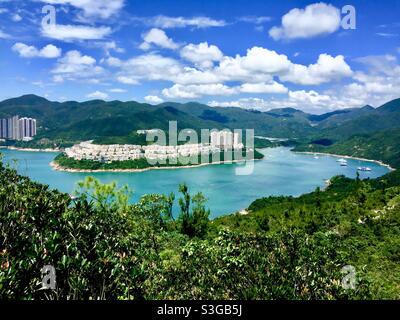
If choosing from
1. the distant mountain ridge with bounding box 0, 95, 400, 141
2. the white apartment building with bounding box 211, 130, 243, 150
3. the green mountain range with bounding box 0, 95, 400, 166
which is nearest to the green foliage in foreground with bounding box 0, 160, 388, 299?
the green mountain range with bounding box 0, 95, 400, 166

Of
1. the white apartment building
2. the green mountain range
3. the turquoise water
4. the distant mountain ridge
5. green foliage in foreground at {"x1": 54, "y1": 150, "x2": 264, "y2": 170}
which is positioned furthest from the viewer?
the distant mountain ridge

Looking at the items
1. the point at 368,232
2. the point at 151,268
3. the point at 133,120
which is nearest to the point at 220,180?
the point at 368,232

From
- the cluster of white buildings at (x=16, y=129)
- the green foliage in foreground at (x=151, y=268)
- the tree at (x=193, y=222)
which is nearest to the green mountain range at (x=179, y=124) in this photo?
the cluster of white buildings at (x=16, y=129)

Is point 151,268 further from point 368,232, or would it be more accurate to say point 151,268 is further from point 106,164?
point 106,164

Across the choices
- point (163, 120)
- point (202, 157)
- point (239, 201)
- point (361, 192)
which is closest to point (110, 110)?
point (163, 120)

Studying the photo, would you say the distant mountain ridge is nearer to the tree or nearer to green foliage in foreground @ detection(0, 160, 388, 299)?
the tree
